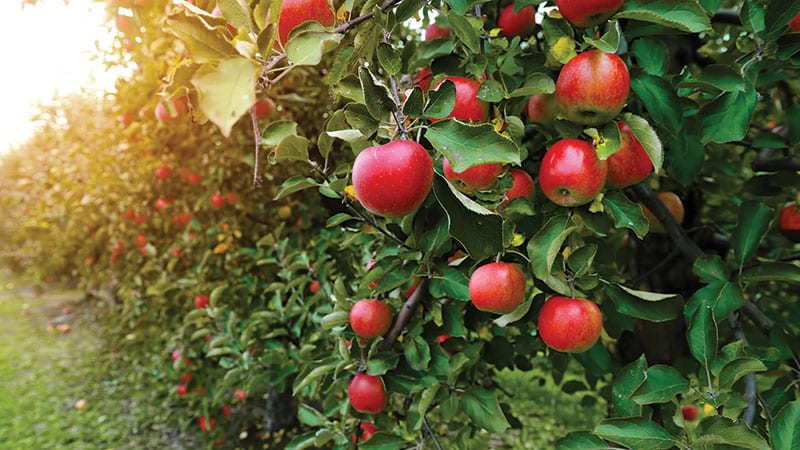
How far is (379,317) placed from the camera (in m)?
1.32

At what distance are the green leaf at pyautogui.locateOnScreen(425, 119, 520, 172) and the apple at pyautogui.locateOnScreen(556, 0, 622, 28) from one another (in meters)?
0.34

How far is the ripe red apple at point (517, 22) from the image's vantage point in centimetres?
123

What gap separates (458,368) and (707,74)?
867mm

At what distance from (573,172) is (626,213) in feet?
0.53

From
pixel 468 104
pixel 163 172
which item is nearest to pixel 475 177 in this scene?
pixel 468 104

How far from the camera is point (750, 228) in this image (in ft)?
4.17

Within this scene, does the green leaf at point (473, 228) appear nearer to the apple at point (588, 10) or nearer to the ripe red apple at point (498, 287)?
the ripe red apple at point (498, 287)

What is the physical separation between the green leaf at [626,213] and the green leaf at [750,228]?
19.3 inches

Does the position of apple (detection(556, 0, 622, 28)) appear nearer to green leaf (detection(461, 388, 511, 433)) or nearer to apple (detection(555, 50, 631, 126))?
apple (detection(555, 50, 631, 126))

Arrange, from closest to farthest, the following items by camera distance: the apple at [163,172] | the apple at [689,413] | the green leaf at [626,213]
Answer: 1. the green leaf at [626,213]
2. the apple at [689,413]
3. the apple at [163,172]

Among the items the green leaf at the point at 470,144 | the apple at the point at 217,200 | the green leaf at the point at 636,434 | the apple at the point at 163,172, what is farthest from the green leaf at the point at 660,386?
the apple at the point at 163,172

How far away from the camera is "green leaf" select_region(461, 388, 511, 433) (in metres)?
1.31

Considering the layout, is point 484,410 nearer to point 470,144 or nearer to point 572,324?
point 572,324

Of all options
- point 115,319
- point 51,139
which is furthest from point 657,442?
point 51,139
